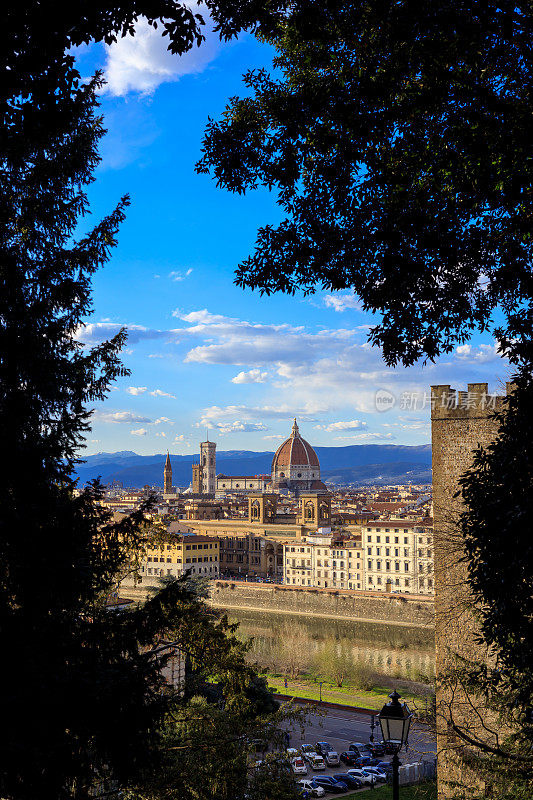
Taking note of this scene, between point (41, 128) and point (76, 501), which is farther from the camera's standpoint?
point (76, 501)

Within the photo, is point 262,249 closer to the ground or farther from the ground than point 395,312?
farther from the ground

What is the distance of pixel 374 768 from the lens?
751 inches

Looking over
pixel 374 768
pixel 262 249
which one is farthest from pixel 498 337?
pixel 374 768

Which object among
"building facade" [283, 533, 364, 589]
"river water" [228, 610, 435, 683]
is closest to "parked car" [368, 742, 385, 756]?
"river water" [228, 610, 435, 683]

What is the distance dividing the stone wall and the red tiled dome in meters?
64.1

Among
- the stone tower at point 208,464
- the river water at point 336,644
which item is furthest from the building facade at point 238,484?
the river water at point 336,644

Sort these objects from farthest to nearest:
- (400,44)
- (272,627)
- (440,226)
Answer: (272,627)
(440,226)
(400,44)

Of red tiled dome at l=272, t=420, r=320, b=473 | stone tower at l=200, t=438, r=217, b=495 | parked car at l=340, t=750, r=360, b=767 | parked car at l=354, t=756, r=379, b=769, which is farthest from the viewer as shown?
stone tower at l=200, t=438, r=217, b=495

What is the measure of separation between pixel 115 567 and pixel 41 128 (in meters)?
3.41

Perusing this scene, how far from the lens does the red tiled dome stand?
11888 centimetres

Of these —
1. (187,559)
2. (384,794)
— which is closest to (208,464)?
(187,559)

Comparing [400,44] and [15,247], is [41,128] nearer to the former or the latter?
[400,44]

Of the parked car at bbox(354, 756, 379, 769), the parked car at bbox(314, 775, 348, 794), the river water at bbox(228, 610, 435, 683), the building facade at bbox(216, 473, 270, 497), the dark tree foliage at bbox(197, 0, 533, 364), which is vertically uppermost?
the dark tree foliage at bbox(197, 0, 533, 364)

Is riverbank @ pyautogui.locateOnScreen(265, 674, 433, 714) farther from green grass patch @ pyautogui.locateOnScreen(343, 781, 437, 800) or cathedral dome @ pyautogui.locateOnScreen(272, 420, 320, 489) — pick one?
cathedral dome @ pyautogui.locateOnScreen(272, 420, 320, 489)
